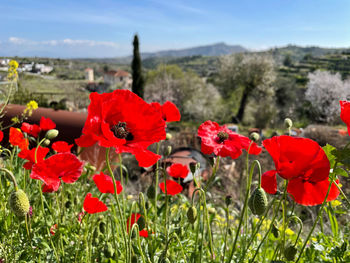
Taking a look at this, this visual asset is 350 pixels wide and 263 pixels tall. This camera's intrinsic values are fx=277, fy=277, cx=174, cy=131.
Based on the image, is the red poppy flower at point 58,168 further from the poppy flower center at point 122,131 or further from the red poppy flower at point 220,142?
the red poppy flower at point 220,142

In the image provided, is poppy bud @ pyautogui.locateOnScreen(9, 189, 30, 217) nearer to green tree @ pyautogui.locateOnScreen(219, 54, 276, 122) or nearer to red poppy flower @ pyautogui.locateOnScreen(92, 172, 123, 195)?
red poppy flower @ pyautogui.locateOnScreen(92, 172, 123, 195)

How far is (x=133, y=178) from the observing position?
618cm

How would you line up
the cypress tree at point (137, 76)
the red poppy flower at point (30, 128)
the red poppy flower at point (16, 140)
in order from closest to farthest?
the red poppy flower at point (16, 140)
the red poppy flower at point (30, 128)
the cypress tree at point (137, 76)

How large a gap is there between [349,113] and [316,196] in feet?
0.92

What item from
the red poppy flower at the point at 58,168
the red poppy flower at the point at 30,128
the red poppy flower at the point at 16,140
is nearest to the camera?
the red poppy flower at the point at 58,168

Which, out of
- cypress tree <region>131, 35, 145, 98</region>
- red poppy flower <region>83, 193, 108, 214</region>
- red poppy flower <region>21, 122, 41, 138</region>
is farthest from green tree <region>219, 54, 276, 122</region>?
red poppy flower <region>83, 193, 108, 214</region>

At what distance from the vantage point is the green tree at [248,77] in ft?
85.4

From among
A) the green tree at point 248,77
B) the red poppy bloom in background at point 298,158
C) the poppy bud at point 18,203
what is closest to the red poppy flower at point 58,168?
the poppy bud at point 18,203

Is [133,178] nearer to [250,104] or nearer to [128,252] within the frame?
[128,252]

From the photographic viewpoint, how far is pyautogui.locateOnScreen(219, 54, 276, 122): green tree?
2603cm

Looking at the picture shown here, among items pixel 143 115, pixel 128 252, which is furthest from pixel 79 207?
pixel 143 115

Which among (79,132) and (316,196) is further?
(79,132)

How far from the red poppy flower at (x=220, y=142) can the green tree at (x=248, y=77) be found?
24221 mm

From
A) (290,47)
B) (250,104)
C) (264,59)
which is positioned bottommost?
(250,104)
